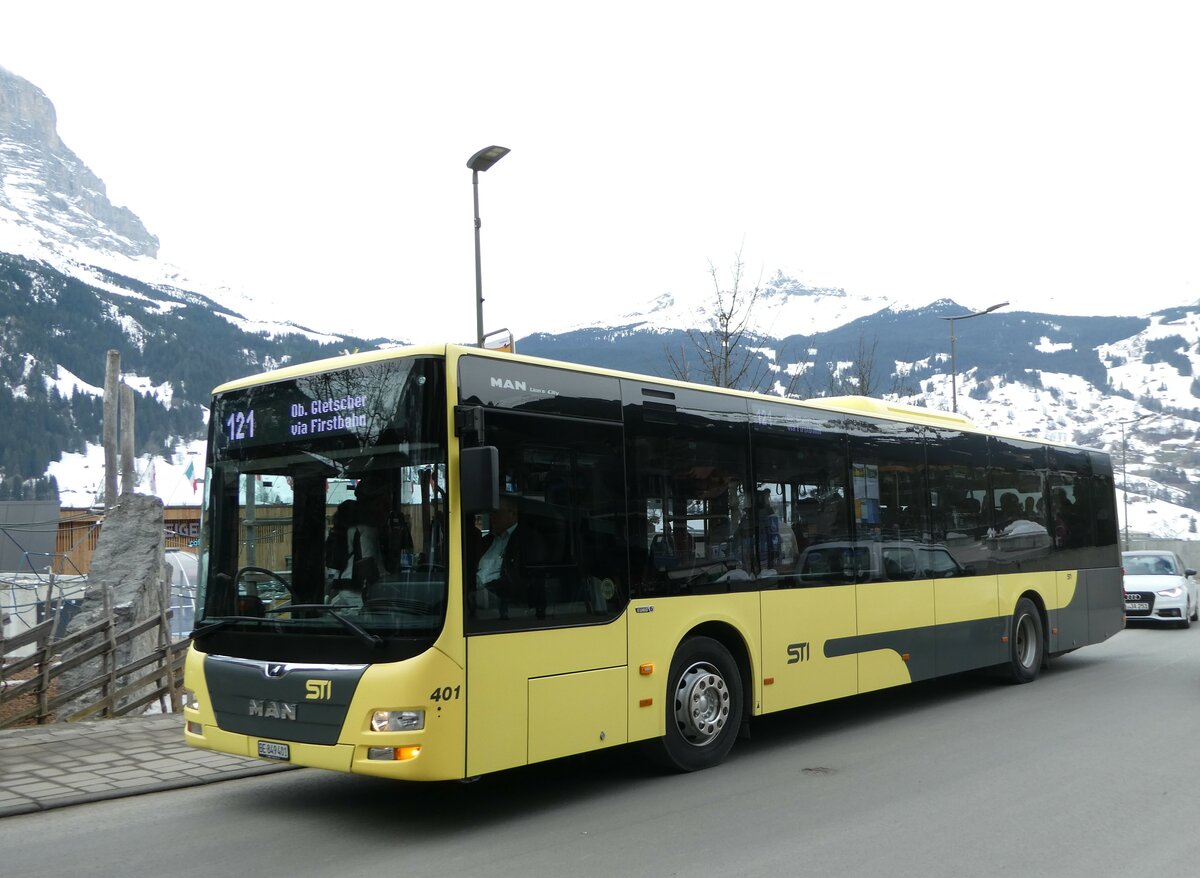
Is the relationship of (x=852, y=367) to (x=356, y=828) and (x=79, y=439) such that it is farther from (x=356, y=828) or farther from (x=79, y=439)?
(x=79, y=439)

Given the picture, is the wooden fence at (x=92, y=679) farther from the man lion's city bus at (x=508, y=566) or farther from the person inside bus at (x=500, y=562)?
the person inside bus at (x=500, y=562)

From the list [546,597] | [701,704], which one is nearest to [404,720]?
[546,597]

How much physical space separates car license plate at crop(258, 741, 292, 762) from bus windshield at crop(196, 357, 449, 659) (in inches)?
25.7

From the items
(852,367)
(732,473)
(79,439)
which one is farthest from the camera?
(79,439)

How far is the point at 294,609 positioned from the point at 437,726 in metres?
1.21

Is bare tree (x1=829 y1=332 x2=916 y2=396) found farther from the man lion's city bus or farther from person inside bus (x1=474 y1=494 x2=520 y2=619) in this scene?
person inside bus (x1=474 y1=494 x2=520 y2=619)

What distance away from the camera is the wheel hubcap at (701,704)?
8.10 m

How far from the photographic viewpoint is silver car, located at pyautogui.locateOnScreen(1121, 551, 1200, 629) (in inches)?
814

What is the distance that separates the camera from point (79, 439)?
132375mm

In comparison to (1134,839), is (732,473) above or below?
above

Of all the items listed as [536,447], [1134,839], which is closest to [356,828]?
[536,447]

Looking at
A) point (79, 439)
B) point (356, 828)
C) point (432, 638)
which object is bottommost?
point (356, 828)

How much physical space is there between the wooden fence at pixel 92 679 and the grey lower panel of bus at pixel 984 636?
7281 mm

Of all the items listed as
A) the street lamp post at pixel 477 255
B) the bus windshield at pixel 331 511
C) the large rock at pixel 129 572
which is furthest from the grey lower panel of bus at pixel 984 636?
the large rock at pixel 129 572
